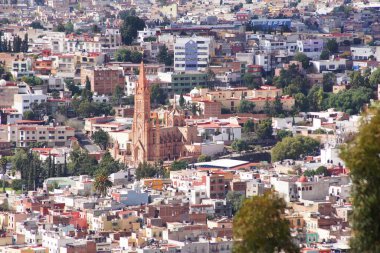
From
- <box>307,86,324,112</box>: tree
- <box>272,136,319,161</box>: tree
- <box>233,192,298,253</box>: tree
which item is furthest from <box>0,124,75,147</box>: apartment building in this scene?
<box>233,192,298,253</box>: tree

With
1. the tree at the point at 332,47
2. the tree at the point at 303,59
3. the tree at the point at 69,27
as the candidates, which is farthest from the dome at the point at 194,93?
the tree at the point at 69,27

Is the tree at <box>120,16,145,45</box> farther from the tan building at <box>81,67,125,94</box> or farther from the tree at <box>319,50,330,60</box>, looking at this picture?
the tan building at <box>81,67,125,94</box>

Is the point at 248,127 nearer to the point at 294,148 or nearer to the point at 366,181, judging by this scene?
the point at 294,148

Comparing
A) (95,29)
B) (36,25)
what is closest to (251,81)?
(95,29)

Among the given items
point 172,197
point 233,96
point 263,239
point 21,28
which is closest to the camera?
point 263,239

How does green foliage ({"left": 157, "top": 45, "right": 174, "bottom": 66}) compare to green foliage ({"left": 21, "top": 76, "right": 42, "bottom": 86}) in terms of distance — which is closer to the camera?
green foliage ({"left": 21, "top": 76, "right": 42, "bottom": 86})

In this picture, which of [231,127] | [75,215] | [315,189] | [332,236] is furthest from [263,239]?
[231,127]

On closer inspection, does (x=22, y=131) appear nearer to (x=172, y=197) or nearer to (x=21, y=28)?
(x=172, y=197)
